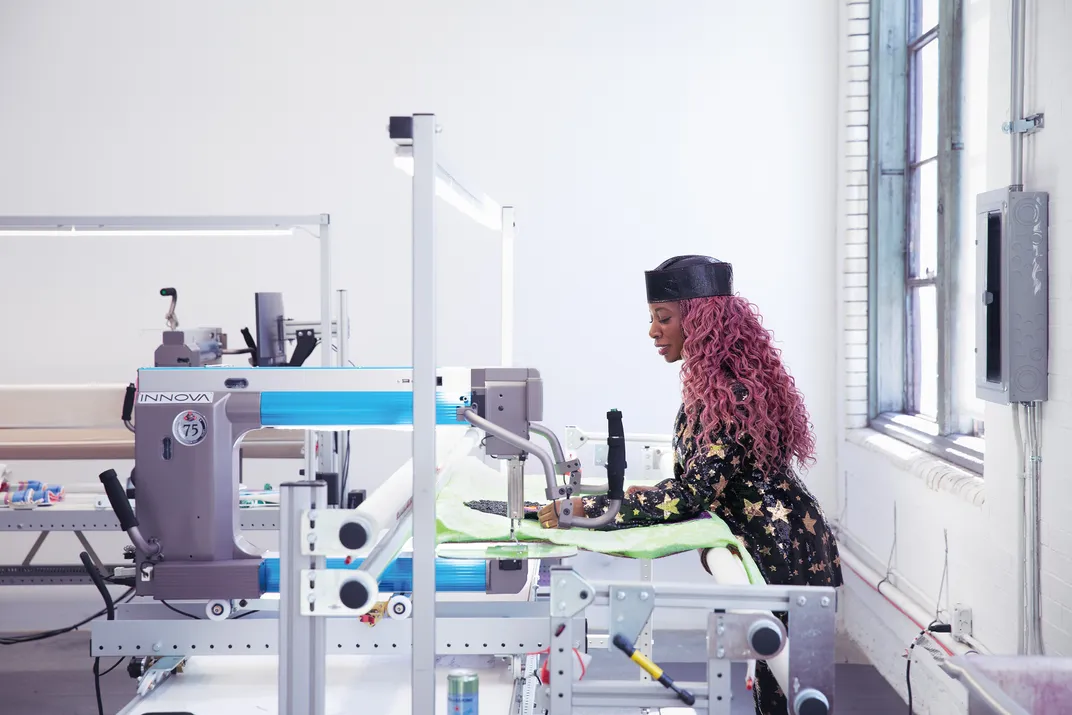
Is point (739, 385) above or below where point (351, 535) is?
above

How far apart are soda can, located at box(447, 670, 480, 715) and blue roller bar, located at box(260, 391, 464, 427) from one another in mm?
503

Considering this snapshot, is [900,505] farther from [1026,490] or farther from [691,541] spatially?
[691,541]

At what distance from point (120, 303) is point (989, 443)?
12.0 feet

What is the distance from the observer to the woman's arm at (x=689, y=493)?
2066 mm

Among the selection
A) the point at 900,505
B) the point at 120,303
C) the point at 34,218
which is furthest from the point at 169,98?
the point at 900,505

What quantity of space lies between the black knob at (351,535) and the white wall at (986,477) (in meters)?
1.77

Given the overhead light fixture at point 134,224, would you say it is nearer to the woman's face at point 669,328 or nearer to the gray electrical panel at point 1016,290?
the woman's face at point 669,328

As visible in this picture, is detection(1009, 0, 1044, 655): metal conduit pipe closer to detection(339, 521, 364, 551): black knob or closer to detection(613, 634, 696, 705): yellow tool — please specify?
detection(613, 634, 696, 705): yellow tool

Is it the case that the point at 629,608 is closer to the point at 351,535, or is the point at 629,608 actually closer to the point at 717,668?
the point at 717,668

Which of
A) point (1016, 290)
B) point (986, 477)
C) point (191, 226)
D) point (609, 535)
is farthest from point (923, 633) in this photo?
point (191, 226)

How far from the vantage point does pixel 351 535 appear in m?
1.35

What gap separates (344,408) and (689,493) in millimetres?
762

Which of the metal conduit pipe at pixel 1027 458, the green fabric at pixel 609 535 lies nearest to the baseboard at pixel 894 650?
the metal conduit pipe at pixel 1027 458

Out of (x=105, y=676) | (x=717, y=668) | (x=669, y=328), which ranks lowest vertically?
(x=105, y=676)
